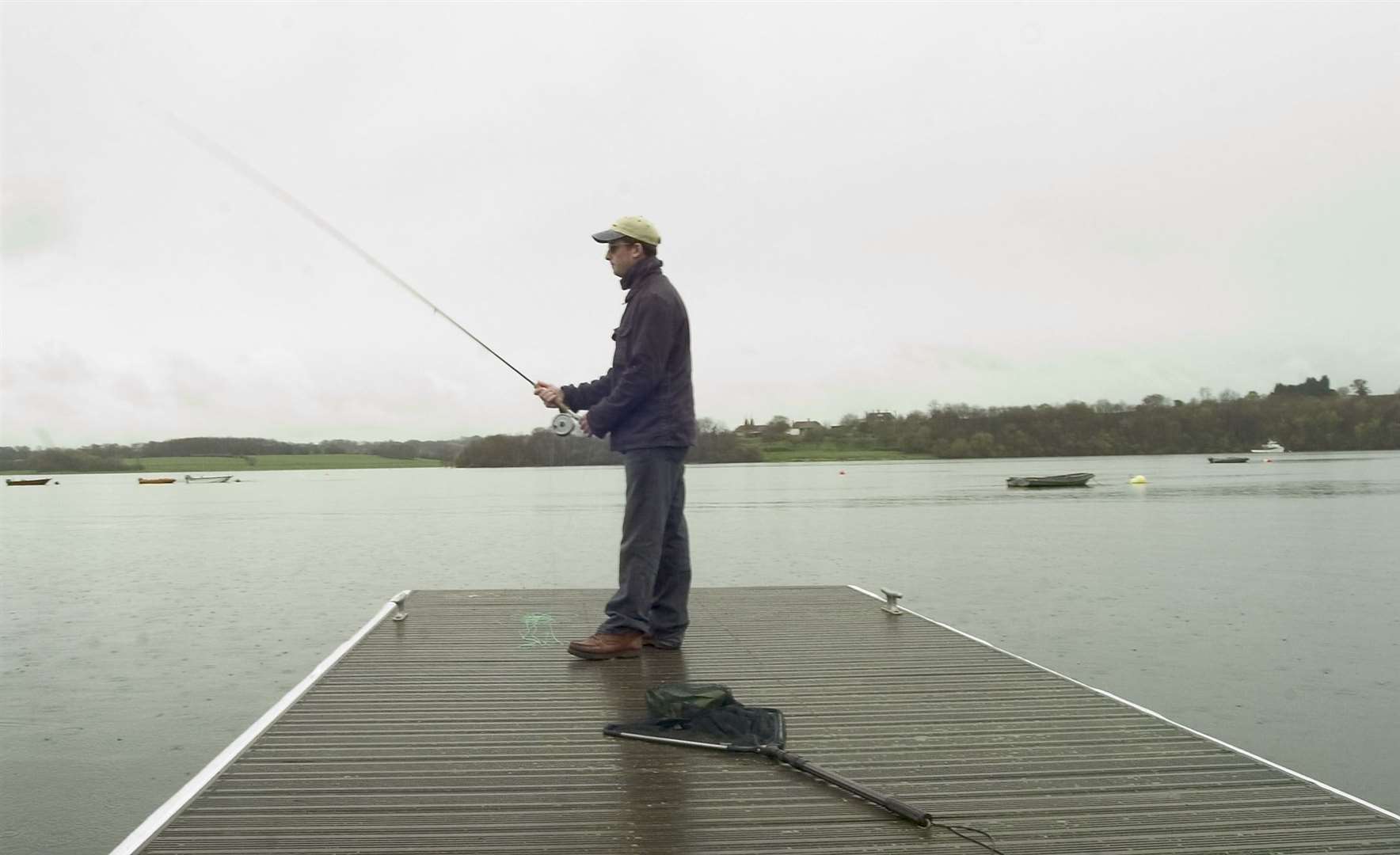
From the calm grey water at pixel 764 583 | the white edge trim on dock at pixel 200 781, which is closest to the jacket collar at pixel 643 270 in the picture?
the white edge trim on dock at pixel 200 781

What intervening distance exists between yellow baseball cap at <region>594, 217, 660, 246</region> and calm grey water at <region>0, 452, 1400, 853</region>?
424 centimetres

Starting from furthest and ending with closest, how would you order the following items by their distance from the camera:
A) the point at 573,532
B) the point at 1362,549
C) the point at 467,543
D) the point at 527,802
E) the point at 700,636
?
1. the point at 573,532
2. the point at 467,543
3. the point at 1362,549
4. the point at 700,636
5. the point at 527,802

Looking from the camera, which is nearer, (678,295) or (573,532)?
(678,295)

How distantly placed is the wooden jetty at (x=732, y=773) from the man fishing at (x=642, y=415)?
0.34 m

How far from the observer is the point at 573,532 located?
32.3 meters

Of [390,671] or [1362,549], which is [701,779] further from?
[1362,549]

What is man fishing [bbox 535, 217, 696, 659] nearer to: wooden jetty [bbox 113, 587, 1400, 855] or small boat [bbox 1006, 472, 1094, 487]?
wooden jetty [bbox 113, 587, 1400, 855]

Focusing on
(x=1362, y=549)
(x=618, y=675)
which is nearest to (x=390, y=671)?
(x=618, y=675)

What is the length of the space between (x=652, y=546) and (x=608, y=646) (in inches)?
23.3

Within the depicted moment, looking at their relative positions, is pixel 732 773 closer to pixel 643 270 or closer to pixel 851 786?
pixel 851 786

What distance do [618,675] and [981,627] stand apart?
8711mm

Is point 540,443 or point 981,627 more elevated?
point 540,443

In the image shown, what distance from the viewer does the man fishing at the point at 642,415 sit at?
508cm

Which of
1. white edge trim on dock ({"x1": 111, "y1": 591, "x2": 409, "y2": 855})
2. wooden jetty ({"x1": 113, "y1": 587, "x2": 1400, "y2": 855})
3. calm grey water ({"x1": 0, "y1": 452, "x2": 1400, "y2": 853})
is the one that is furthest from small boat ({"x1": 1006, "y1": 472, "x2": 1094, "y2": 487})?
white edge trim on dock ({"x1": 111, "y1": 591, "x2": 409, "y2": 855})
